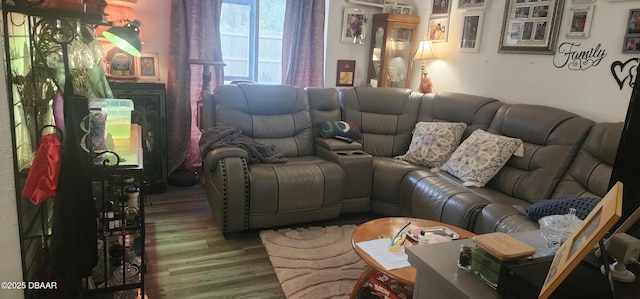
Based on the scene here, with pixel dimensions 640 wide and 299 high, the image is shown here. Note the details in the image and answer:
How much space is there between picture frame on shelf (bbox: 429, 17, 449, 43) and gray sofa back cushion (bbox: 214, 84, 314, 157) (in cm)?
150

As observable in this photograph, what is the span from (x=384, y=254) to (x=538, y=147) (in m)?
1.56

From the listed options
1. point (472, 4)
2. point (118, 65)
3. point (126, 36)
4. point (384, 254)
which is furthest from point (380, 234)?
point (118, 65)

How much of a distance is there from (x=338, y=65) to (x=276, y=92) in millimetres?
1176

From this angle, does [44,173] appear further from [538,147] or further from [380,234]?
[538,147]

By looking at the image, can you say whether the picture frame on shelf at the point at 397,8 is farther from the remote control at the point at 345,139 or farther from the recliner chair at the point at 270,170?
the remote control at the point at 345,139

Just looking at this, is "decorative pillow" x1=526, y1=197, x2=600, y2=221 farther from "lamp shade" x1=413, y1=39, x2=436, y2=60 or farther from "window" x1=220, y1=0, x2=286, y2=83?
"window" x1=220, y1=0, x2=286, y2=83

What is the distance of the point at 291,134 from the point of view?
11.6 feet

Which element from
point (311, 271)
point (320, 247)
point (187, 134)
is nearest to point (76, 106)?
point (311, 271)

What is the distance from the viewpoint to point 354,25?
14.3ft

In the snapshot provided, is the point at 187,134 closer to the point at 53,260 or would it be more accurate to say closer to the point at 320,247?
the point at 320,247

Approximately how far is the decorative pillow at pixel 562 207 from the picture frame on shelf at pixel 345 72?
8.55 ft

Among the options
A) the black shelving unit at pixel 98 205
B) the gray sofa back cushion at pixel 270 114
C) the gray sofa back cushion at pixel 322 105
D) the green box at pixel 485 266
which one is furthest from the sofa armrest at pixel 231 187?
the green box at pixel 485 266

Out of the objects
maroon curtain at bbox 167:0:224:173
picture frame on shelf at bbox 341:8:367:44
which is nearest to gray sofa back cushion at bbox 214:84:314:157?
maroon curtain at bbox 167:0:224:173

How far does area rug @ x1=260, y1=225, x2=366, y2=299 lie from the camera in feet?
7.51
